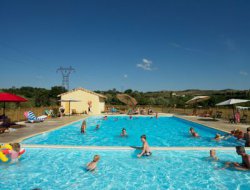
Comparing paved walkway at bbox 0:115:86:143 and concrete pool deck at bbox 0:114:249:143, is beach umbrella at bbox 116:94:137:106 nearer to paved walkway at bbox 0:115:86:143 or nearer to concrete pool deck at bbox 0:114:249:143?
concrete pool deck at bbox 0:114:249:143

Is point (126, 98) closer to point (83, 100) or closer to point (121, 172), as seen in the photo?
point (83, 100)

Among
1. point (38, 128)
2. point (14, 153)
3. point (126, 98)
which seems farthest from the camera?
point (126, 98)

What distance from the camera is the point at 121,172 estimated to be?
7.08 meters

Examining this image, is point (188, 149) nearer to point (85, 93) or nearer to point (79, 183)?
point (79, 183)

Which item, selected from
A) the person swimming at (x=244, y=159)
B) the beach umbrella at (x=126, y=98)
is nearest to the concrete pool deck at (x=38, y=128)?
the person swimming at (x=244, y=159)

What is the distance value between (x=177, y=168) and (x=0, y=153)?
19.2ft

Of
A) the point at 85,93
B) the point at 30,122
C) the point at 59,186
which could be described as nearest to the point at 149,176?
the point at 59,186

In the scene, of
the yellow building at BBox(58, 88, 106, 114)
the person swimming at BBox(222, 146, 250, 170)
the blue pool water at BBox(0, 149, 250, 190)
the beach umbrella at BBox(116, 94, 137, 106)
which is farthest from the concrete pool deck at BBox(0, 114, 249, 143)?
the beach umbrella at BBox(116, 94, 137, 106)

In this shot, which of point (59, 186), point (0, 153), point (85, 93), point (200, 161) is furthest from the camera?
point (85, 93)

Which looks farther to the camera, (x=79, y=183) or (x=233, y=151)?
(x=233, y=151)

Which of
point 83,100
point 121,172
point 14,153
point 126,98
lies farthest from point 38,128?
point 126,98

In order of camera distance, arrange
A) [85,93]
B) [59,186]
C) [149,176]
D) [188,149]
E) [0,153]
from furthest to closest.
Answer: [85,93]
[188,149]
[0,153]
[149,176]
[59,186]

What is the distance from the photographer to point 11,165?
7414mm

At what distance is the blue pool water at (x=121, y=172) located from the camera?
6.07 meters
